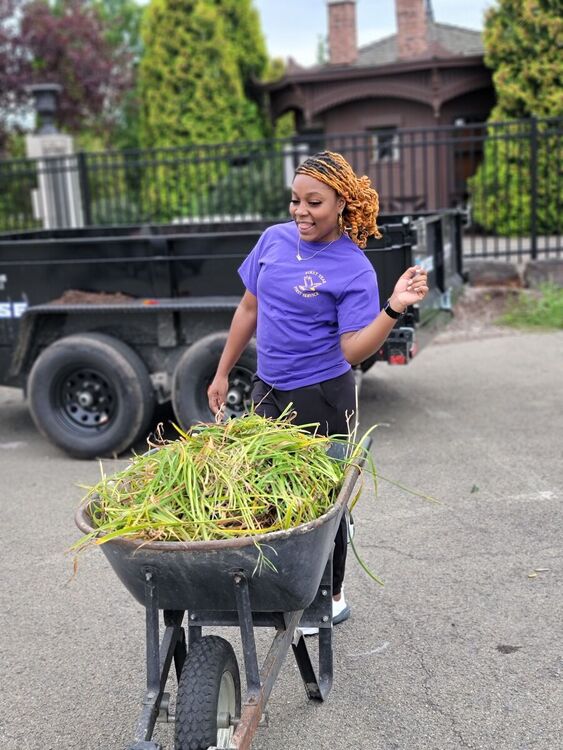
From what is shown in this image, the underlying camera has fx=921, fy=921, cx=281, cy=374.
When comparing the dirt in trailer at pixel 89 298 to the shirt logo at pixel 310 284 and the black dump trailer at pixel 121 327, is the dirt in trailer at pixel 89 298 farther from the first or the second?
the shirt logo at pixel 310 284

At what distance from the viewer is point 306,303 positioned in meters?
3.44

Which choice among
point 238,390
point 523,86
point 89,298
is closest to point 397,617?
point 238,390

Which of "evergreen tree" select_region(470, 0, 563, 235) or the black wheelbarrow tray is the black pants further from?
"evergreen tree" select_region(470, 0, 563, 235)

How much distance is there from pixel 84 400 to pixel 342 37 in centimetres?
1812

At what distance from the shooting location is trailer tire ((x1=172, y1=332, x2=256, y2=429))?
6.31 m

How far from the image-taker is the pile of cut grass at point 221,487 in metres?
2.72

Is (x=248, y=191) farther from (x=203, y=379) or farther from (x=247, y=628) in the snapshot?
(x=247, y=628)

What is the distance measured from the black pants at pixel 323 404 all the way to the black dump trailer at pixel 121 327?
2501mm

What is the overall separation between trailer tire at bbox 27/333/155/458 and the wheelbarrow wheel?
12.1ft

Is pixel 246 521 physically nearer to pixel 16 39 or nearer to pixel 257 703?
pixel 257 703

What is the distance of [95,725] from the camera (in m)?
3.41

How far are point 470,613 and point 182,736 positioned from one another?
1.80 m

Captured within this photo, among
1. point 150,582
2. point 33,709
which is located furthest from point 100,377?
point 150,582

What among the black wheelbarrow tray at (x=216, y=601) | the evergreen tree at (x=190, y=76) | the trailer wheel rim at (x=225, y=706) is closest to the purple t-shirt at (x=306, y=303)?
the black wheelbarrow tray at (x=216, y=601)
